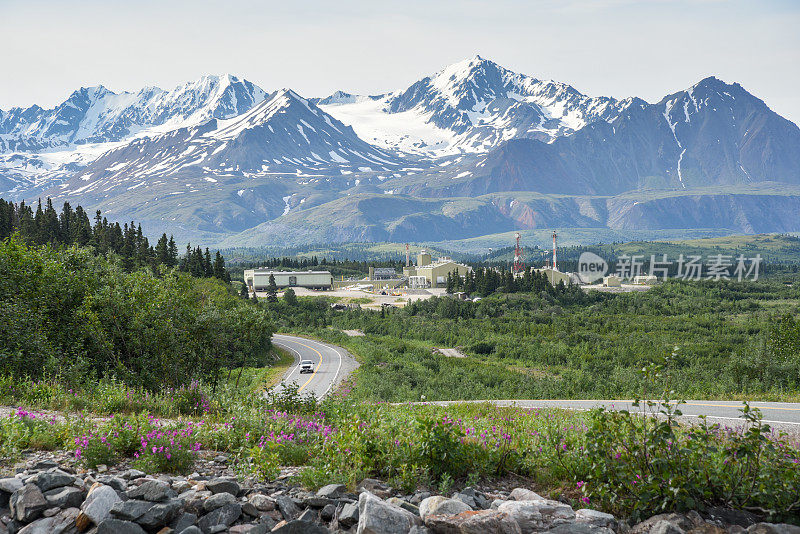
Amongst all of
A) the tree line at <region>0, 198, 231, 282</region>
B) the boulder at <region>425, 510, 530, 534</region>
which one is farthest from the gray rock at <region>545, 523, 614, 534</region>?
the tree line at <region>0, 198, 231, 282</region>

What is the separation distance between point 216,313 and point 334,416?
30.5 feet

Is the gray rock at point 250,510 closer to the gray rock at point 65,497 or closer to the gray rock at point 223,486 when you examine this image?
the gray rock at point 223,486

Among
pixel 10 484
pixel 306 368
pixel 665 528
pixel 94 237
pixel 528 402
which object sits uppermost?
pixel 94 237

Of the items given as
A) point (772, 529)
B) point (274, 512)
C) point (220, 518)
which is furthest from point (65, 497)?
point (772, 529)

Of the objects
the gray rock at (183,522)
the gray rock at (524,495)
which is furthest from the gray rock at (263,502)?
the gray rock at (524,495)

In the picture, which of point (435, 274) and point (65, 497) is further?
point (435, 274)

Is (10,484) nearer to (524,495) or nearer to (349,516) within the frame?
(349,516)

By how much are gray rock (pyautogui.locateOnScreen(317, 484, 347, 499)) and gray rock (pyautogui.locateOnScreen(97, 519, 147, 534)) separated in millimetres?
2177

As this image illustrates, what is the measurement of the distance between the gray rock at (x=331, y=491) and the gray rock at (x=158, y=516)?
1794 millimetres

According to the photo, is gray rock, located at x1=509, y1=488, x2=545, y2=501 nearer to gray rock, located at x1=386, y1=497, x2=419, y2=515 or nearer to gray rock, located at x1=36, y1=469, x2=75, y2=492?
gray rock, located at x1=386, y1=497, x2=419, y2=515

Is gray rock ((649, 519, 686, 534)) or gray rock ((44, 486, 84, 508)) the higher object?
gray rock ((44, 486, 84, 508))

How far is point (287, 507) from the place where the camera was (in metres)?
7.42

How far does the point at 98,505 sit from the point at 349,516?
301 centimetres

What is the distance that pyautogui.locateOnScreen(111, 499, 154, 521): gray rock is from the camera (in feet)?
22.7
